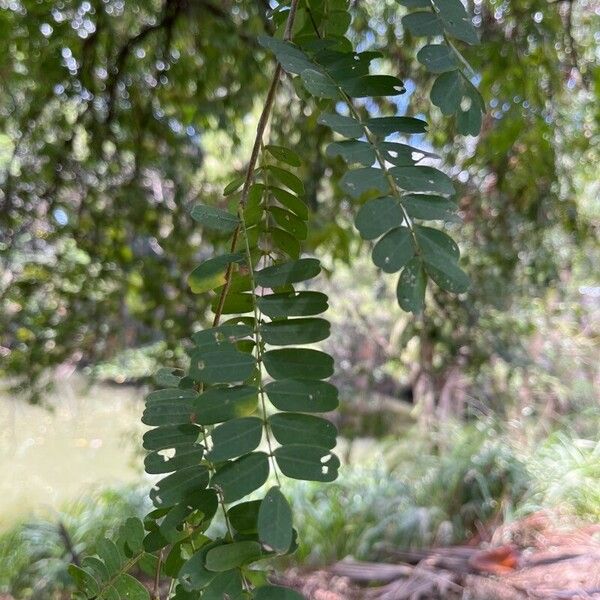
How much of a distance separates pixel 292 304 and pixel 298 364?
0.12 feet

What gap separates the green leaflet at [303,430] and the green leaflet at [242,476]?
0.02 metres

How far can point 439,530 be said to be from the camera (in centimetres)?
262

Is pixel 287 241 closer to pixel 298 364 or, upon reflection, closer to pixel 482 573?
pixel 298 364

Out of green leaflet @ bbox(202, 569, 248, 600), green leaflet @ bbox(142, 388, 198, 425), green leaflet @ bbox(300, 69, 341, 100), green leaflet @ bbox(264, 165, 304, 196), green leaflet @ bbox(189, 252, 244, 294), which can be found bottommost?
green leaflet @ bbox(202, 569, 248, 600)

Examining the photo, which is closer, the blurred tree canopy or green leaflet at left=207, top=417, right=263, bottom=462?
green leaflet at left=207, top=417, right=263, bottom=462

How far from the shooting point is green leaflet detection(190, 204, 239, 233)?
44 cm

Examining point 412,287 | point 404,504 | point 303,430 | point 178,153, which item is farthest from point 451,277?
point 404,504

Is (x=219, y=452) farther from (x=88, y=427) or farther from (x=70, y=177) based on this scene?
(x=88, y=427)

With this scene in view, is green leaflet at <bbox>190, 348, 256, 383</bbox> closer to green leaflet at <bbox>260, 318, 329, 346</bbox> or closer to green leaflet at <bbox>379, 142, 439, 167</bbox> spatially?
green leaflet at <bbox>260, 318, 329, 346</bbox>

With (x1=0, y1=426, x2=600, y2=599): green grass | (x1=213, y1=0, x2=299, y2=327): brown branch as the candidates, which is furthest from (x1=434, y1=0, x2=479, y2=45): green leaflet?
(x1=0, y1=426, x2=600, y2=599): green grass

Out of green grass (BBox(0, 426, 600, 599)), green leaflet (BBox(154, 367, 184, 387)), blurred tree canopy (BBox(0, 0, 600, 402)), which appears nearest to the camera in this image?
green leaflet (BBox(154, 367, 184, 387))

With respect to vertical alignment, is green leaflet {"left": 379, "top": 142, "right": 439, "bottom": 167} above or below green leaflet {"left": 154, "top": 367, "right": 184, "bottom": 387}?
above

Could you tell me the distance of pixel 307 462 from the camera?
15.5 inches

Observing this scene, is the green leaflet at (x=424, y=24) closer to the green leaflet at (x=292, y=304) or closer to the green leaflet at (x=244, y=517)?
the green leaflet at (x=292, y=304)
